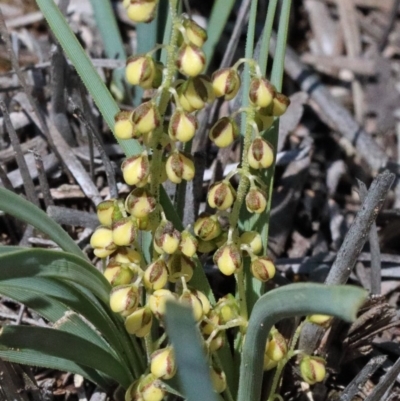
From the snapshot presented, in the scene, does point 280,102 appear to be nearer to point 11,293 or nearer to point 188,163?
point 188,163

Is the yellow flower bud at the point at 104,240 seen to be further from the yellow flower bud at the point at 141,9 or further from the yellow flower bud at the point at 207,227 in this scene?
the yellow flower bud at the point at 141,9

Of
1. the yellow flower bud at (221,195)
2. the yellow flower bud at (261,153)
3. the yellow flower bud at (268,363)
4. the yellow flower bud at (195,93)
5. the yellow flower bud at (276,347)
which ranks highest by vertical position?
the yellow flower bud at (195,93)

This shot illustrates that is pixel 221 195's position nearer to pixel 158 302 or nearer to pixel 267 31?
pixel 158 302

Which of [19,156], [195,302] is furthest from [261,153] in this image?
[19,156]

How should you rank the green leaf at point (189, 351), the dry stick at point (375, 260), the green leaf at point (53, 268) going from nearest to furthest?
the green leaf at point (189, 351) < the green leaf at point (53, 268) < the dry stick at point (375, 260)

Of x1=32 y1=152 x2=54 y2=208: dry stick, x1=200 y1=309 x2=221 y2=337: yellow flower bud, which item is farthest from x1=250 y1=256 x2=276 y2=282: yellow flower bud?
x1=32 y1=152 x2=54 y2=208: dry stick

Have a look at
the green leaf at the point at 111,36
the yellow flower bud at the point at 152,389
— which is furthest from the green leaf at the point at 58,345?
the green leaf at the point at 111,36

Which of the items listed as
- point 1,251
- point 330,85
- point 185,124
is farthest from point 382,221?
point 1,251
